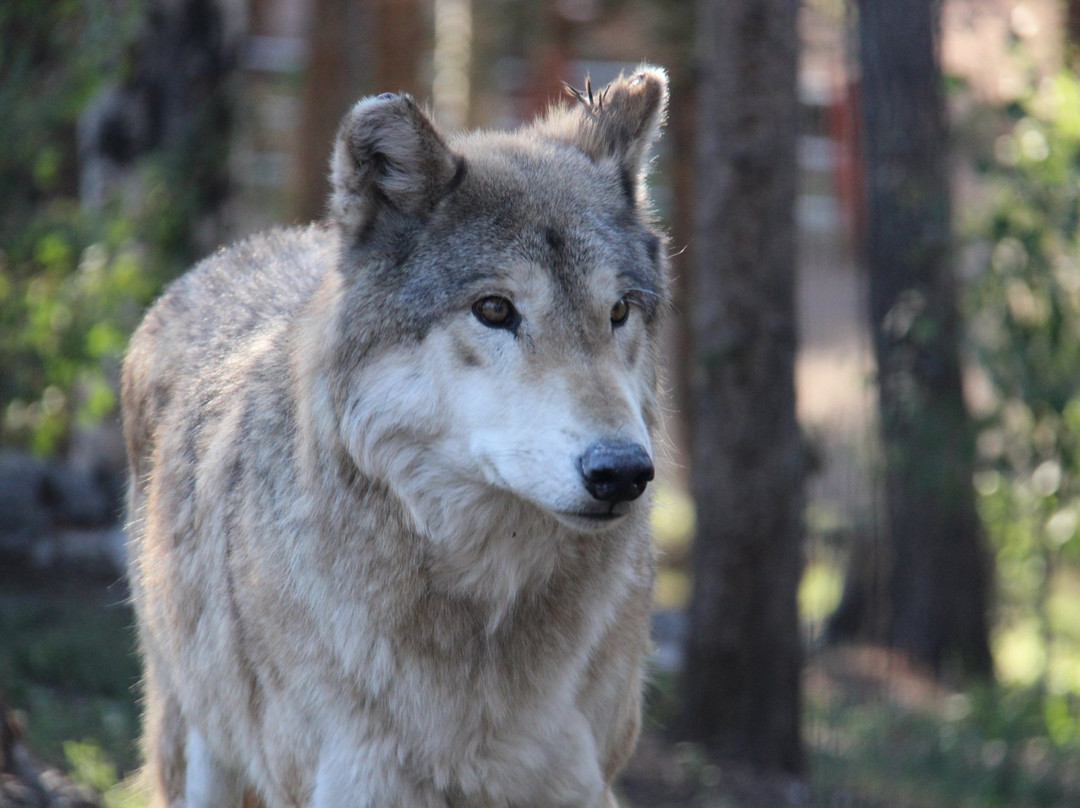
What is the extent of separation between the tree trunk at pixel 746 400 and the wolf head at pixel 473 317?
3.20 metres

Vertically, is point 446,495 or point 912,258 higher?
point 912,258

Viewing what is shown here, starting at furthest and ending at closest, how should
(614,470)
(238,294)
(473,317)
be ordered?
(238,294) < (473,317) < (614,470)

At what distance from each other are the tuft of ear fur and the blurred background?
1877mm

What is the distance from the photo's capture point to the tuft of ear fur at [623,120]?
12.5 feet

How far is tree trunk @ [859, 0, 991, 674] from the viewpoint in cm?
789

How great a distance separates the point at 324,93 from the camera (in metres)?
12.7

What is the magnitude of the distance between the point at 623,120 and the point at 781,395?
313 cm

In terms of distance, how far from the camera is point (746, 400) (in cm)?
669

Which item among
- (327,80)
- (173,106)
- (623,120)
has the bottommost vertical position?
(623,120)

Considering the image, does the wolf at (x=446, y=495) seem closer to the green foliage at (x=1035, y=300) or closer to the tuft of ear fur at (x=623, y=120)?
the tuft of ear fur at (x=623, y=120)

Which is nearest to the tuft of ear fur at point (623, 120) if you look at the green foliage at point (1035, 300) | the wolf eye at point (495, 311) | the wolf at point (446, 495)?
the wolf at point (446, 495)

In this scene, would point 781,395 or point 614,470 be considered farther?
point 781,395

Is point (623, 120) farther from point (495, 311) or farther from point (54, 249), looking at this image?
point (54, 249)

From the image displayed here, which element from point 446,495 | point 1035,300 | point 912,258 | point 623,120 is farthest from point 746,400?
point 446,495
